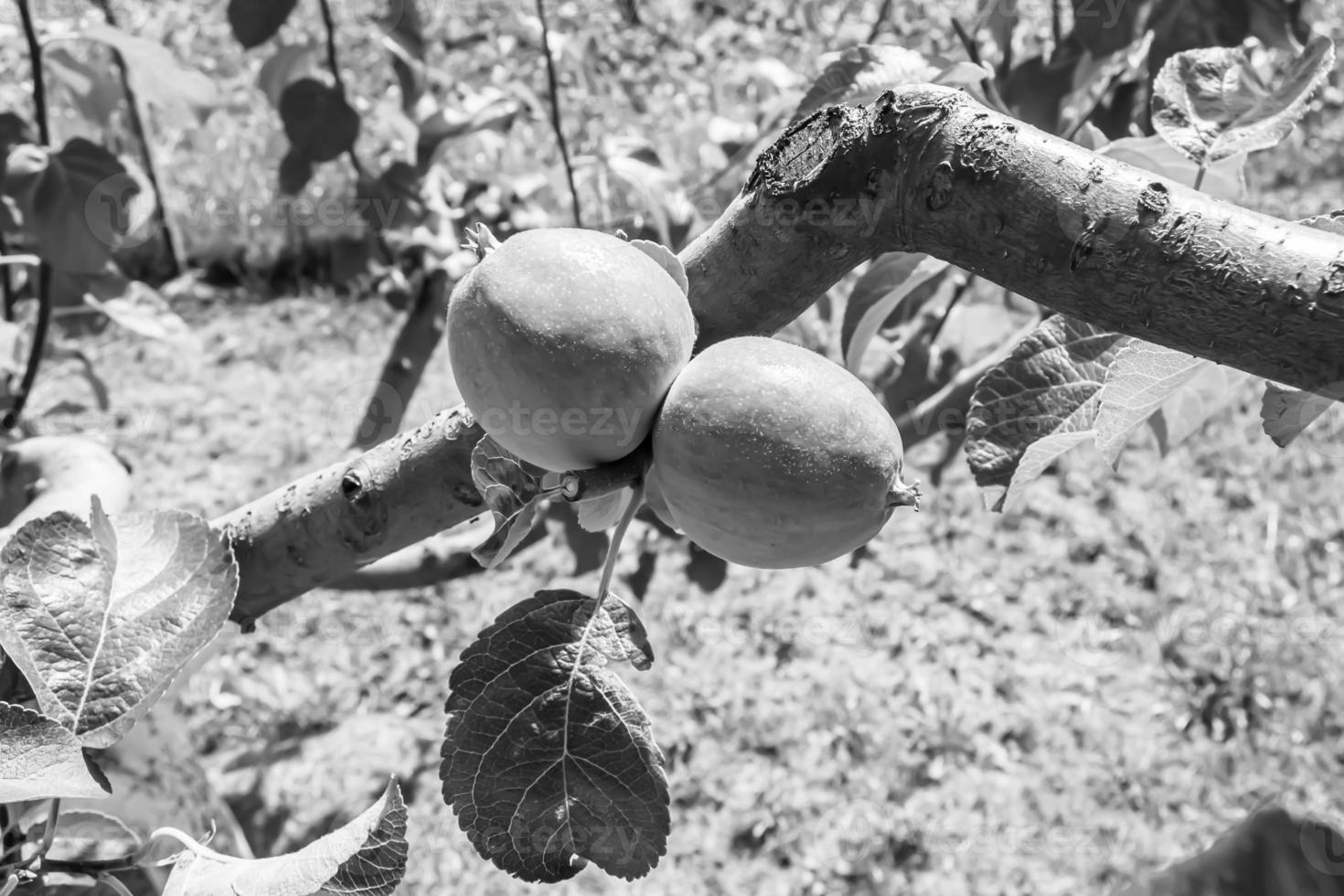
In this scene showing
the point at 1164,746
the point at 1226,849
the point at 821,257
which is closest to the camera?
the point at 1226,849

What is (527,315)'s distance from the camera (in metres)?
Answer: 0.61

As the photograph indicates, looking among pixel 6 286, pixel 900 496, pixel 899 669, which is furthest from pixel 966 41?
pixel 899 669

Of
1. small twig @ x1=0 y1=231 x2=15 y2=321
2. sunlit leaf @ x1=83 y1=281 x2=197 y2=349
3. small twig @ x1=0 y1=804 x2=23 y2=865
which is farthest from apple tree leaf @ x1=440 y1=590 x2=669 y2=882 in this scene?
small twig @ x1=0 y1=231 x2=15 y2=321

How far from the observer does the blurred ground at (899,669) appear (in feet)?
7.68

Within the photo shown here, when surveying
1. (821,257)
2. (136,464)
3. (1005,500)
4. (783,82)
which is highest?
(821,257)

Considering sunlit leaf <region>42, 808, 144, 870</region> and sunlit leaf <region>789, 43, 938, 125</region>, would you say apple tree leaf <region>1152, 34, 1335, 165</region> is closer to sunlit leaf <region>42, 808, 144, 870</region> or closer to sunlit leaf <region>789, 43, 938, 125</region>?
sunlit leaf <region>789, 43, 938, 125</region>

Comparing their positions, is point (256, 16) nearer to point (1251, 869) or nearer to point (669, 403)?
point (669, 403)

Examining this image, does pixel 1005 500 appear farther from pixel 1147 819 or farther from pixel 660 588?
pixel 660 588

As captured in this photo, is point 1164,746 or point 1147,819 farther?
point 1164,746

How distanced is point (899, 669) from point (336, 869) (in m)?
2.24

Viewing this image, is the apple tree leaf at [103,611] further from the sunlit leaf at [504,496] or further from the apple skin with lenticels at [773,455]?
the apple skin with lenticels at [773,455]

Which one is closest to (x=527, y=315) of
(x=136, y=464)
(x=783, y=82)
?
(x=783, y=82)

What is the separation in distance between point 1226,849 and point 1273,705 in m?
2.47

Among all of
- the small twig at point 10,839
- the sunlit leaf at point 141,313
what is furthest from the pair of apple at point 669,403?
the sunlit leaf at point 141,313
